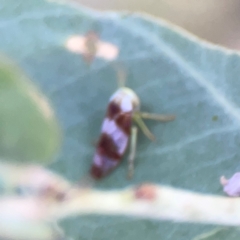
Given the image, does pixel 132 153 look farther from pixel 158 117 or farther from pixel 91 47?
pixel 91 47

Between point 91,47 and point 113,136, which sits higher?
point 91,47

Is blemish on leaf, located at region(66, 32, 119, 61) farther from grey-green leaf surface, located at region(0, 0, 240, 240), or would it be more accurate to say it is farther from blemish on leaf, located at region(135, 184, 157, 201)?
blemish on leaf, located at region(135, 184, 157, 201)

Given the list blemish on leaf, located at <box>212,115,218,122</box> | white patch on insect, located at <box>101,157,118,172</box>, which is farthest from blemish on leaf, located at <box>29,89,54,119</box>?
blemish on leaf, located at <box>212,115,218,122</box>

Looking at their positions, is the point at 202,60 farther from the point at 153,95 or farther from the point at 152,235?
the point at 152,235

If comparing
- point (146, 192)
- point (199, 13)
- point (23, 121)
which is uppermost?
point (199, 13)

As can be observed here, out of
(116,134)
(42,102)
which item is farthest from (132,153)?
(42,102)
